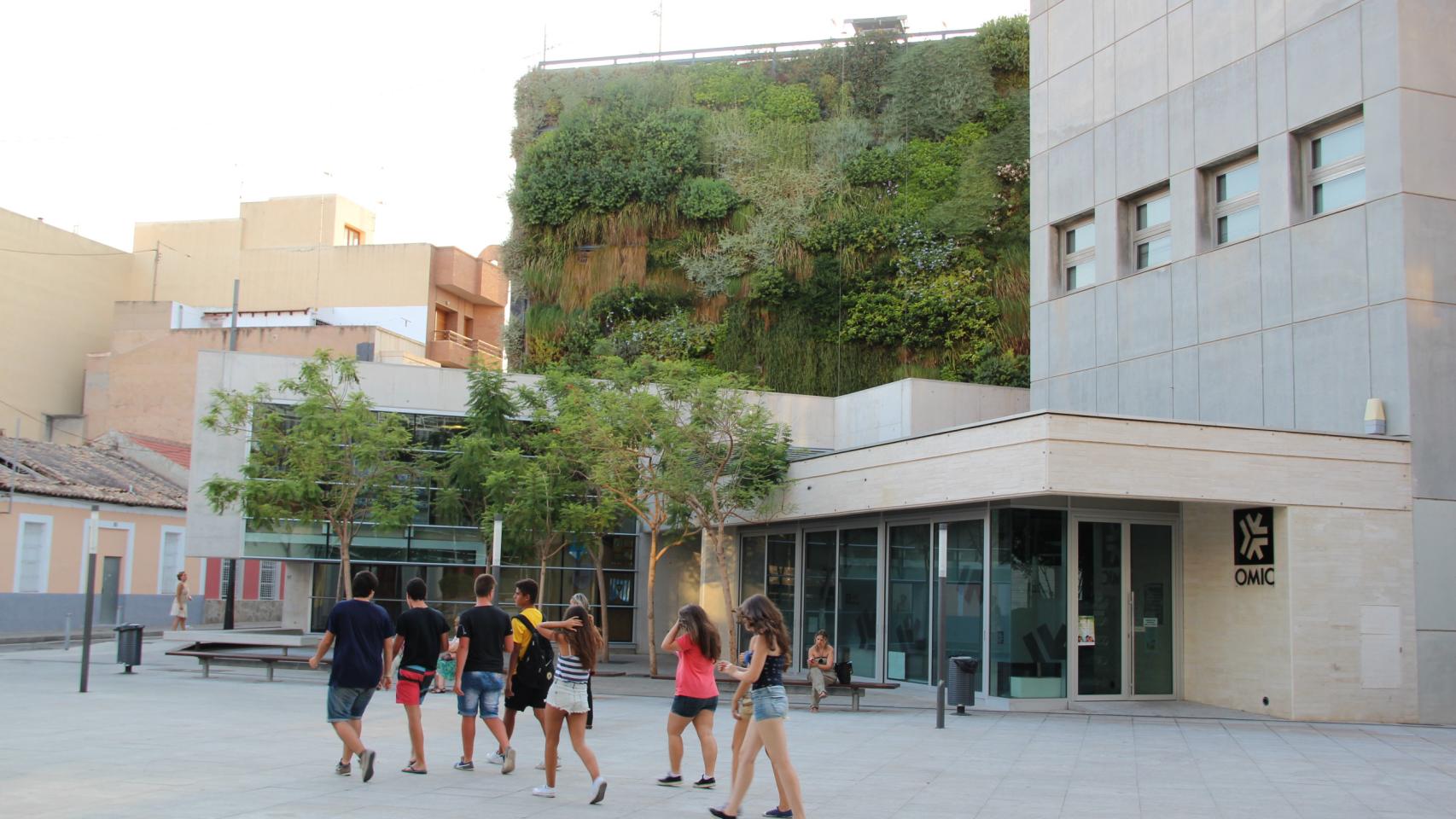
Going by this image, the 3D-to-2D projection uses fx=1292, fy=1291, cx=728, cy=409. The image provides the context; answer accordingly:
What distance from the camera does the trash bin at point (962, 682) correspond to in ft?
59.1

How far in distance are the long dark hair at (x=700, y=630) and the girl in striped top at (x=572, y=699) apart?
2.62 feet

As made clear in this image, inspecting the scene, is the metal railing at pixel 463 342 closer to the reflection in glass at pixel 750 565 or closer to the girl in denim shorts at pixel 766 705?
the reflection in glass at pixel 750 565

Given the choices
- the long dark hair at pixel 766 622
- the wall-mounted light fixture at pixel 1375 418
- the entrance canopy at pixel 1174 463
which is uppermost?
the wall-mounted light fixture at pixel 1375 418

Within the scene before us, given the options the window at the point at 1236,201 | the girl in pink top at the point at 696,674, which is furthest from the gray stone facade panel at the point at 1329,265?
the girl in pink top at the point at 696,674

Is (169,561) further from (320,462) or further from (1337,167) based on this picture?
(1337,167)

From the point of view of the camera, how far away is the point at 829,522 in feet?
80.0

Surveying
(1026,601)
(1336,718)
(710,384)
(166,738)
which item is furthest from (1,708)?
(1336,718)

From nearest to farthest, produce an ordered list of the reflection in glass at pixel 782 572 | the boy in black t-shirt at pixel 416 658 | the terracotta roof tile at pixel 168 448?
the boy in black t-shirt at pixel 416 658 → the reflection in glass at pixel 782 572 → the terracotta roof tile at pixel 168 448

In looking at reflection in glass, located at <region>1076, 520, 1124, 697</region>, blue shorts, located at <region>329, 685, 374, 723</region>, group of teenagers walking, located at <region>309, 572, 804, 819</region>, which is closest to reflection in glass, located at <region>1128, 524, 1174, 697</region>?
reflection in glass, located at <region>1076, 520, 1124, 697</region>

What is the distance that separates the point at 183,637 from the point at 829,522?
18.5 m

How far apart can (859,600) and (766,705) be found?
14.5m

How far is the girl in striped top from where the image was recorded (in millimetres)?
10078

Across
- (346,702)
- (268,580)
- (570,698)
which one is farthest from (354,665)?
(268,580)

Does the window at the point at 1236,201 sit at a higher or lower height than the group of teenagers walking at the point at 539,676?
higher
